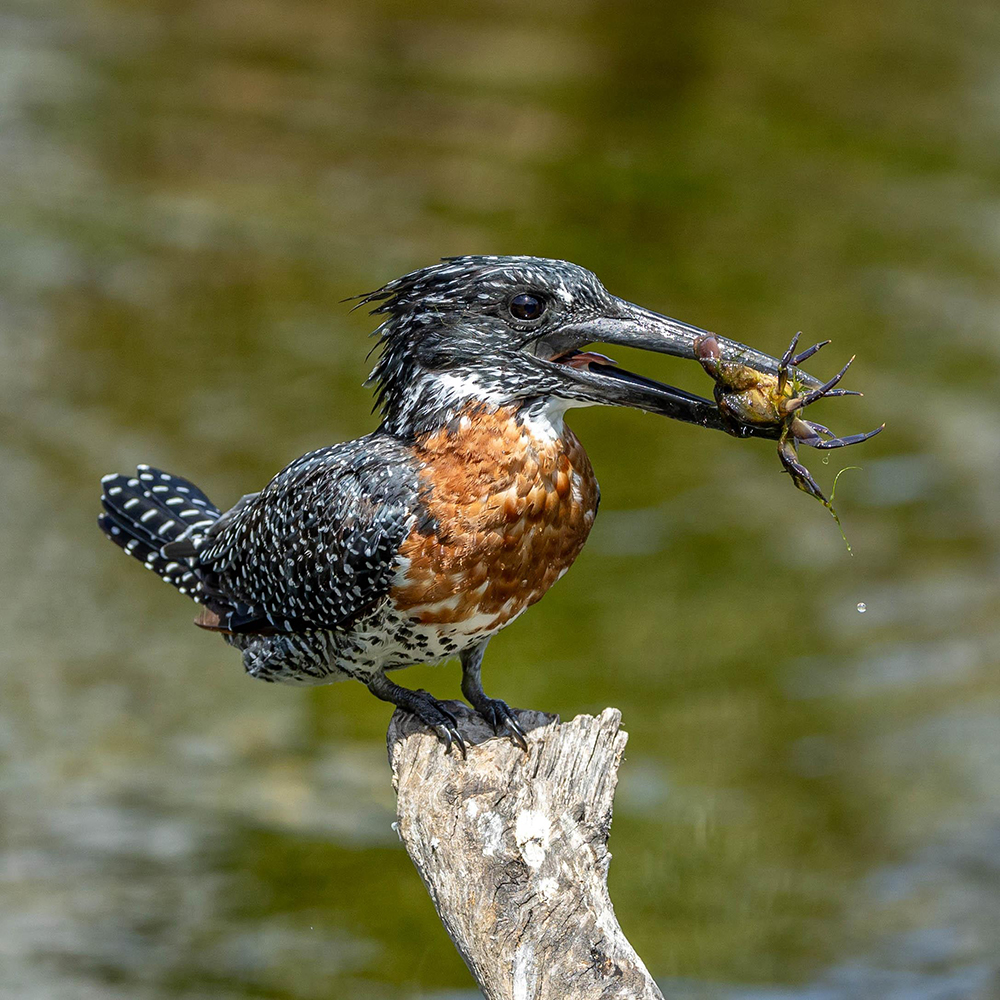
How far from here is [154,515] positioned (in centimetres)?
557

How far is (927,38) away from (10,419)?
12615 mm

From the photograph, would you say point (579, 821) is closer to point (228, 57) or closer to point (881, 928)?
point (881, 928)

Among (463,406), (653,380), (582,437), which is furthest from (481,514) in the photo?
(582,437)

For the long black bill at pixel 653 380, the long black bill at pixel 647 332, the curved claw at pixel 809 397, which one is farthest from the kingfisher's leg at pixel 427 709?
the curved claw at pixel 809 397

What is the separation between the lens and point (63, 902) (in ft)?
26.8

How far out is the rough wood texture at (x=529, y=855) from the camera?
383 cm

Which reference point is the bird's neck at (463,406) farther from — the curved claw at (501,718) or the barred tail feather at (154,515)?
the barred tail feather at (154,515)

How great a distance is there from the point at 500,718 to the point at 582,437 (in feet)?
25.2

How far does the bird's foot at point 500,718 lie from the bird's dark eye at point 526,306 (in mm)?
1151

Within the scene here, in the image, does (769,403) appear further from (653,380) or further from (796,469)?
(653,380)

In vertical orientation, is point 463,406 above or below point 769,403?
above

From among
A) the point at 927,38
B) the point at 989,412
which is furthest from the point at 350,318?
the point at 927,38

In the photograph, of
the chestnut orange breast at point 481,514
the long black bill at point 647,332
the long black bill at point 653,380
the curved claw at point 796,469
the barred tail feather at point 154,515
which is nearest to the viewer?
the curved claw at point 796,469

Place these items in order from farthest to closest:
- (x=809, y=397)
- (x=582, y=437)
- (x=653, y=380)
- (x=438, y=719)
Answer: (x=582, y=437) → (x=438, y=719) → (x=653, y=380) → (x=809, y=397)
